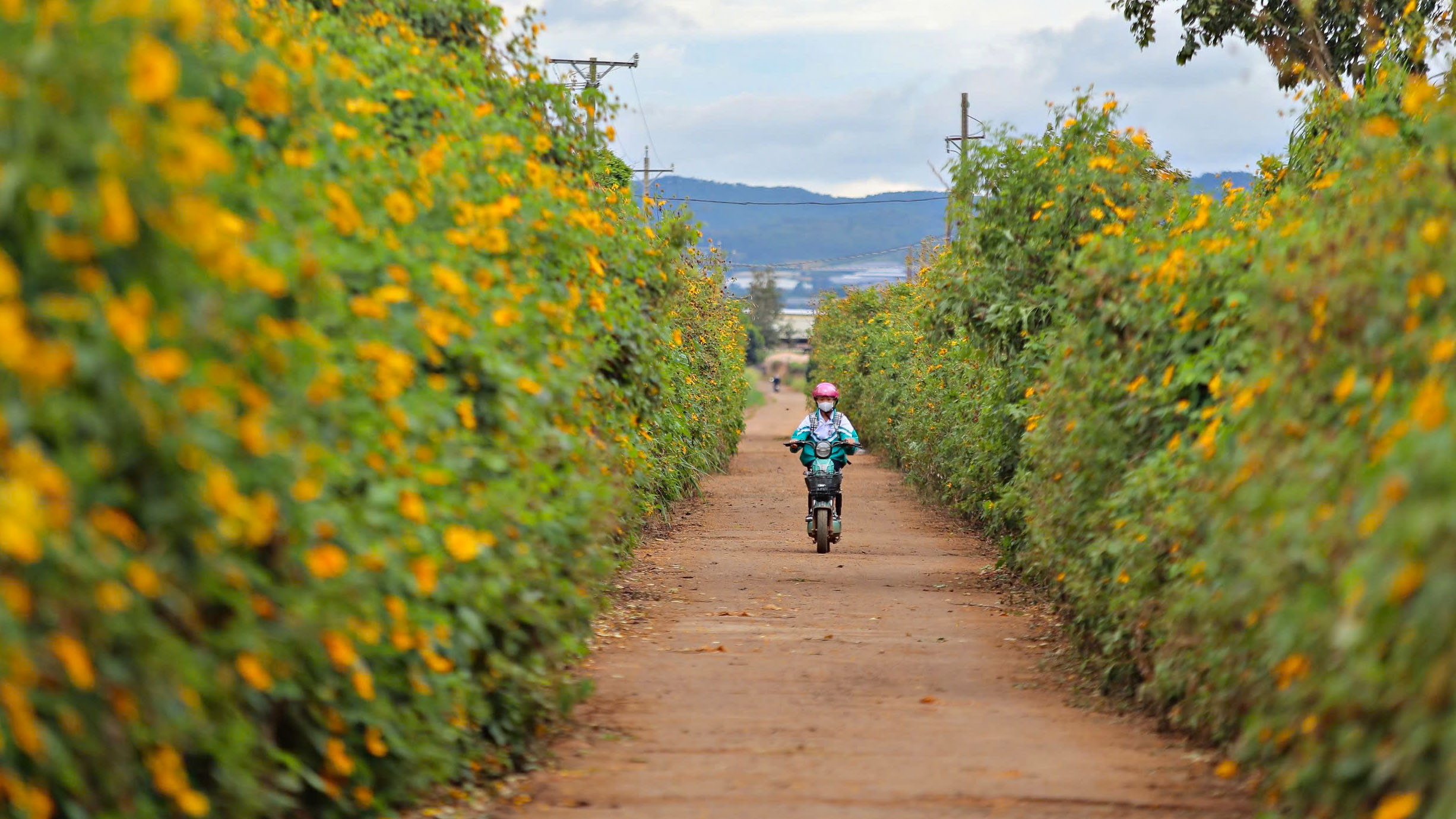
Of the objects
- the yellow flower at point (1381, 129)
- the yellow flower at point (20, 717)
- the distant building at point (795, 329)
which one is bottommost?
the yellow flower at point (20, 717)

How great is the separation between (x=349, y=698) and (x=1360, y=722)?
262cm

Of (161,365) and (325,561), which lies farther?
(325,561)

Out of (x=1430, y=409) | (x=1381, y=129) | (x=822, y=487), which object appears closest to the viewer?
(x=1430, y=409)

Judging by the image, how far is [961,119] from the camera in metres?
46.1

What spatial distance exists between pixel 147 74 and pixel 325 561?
124 cm

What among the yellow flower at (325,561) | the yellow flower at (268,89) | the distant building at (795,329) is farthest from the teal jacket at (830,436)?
the distant building at (795,329)

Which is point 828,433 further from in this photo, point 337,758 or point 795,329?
point 795,329

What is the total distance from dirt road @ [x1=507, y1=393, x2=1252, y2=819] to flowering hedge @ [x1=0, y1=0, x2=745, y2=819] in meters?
0.62

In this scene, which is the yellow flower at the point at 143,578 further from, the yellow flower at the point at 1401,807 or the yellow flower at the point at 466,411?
the yellow flower at the point at 1401,807

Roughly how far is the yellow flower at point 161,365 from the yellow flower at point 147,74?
0.46 metres

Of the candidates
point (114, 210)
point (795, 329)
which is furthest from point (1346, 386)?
point (795, 329)

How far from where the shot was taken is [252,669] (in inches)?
125

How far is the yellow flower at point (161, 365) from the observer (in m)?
2.64

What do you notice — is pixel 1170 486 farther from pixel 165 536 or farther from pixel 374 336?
pixel 165 536
